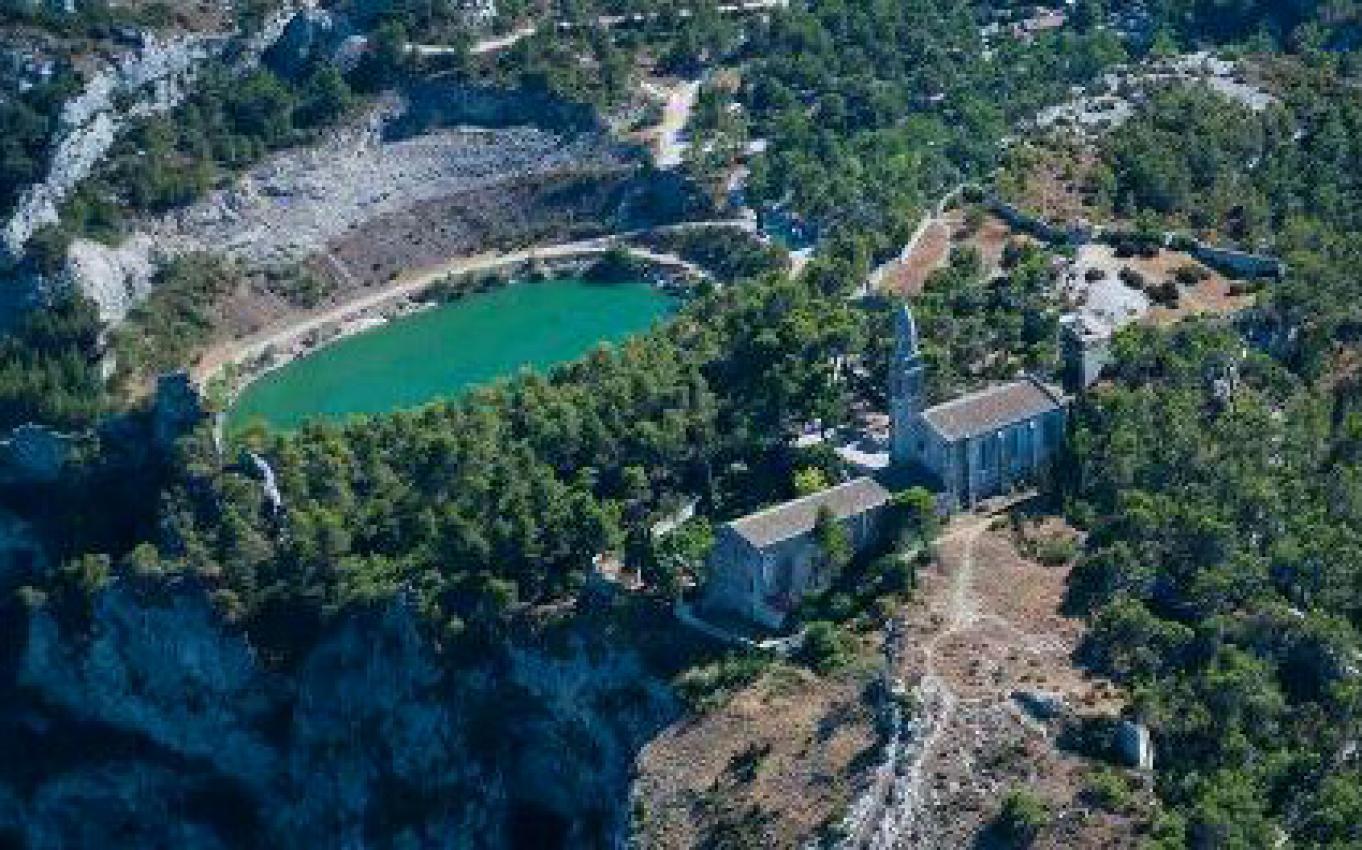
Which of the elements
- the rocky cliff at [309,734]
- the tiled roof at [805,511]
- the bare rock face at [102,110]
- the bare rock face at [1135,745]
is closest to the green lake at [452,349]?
the bare rock face at [102,110]

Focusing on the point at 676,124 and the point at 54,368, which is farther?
the point at 676,124

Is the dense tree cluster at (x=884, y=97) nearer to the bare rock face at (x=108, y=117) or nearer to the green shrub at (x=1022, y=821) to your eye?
the bare rock face at (x=108, y=117)

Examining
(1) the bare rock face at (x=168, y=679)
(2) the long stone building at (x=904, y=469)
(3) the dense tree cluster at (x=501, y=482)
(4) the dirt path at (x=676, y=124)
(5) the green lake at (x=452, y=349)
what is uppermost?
(2) the long stone building at (x=904, y=469)

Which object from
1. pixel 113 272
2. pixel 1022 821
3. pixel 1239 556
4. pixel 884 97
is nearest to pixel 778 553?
pixel 1022 821

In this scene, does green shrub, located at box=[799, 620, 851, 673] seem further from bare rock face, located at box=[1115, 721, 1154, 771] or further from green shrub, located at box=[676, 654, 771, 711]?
bare rock face, located at box=[1115, 721, 1154, 771]

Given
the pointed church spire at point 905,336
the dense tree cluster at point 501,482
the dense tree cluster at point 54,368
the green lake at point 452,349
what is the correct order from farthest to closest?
1. the green lake at point 452,349
2. the dense tree cluster at point 54,368
3. the dense tree cluster at point 501,482
4. the pointed church spire at point 905,336

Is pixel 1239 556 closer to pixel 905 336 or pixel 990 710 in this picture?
pixel 990 710
